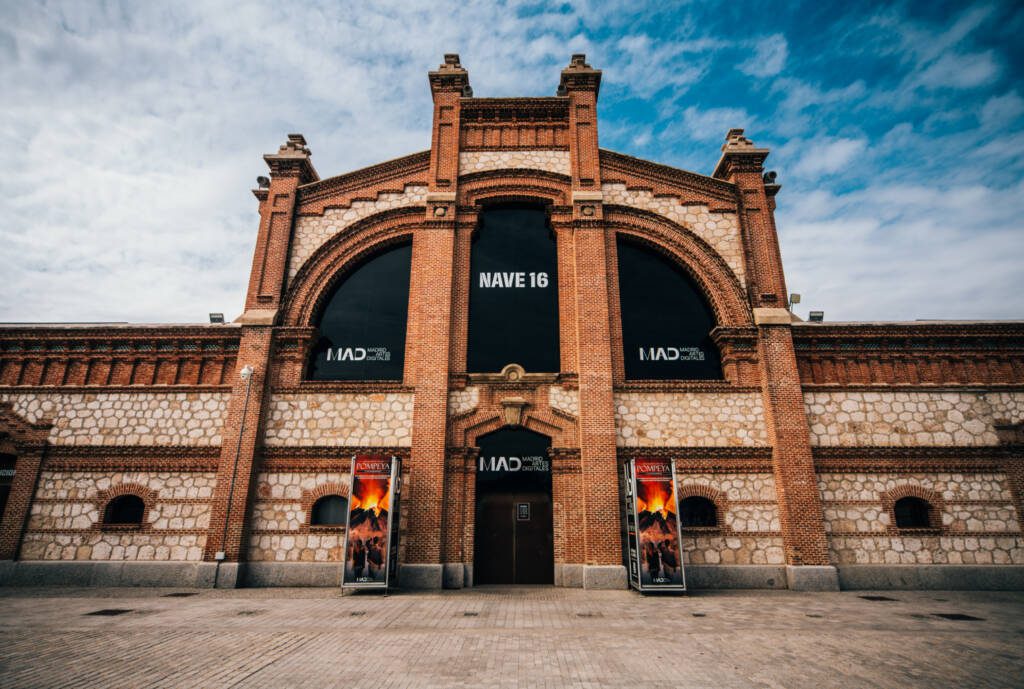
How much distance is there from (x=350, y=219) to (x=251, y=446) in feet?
26.7

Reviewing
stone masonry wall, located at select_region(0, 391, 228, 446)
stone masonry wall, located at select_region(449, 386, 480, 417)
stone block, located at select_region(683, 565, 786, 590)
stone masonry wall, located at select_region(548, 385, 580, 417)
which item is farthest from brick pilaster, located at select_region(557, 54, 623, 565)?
stone masonry wall, located at select_region(0, 391, 228, 446)

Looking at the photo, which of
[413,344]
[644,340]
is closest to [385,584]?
[413,344]

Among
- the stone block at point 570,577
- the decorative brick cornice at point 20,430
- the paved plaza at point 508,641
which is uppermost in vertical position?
the decorative brick cornice at point 20,430

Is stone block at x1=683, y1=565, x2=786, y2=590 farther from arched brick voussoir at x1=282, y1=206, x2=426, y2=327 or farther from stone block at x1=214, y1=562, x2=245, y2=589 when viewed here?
arched brick voussoir at x1=282, y1=206, x2=426, y2=327

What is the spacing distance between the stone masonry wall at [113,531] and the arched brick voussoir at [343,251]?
240 inches

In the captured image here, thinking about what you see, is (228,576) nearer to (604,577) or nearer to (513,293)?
(604,577)

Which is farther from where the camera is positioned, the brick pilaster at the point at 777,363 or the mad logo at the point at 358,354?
the mad logo at the point at 358,354

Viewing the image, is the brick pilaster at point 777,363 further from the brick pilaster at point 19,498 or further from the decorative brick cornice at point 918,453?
the brick pilaster at point 19,498

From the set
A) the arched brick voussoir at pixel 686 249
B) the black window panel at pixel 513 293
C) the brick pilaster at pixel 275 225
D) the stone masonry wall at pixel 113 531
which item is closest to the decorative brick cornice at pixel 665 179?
the arched brick voussoir at pixel 686 249

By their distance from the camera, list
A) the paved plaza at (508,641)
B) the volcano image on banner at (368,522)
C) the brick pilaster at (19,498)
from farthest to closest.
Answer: the brick pilaster at (19,498) < the volcano image on banner at (368,522) < the paved plaza at (508,641)

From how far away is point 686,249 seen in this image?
661 inches

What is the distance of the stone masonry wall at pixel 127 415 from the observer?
14922mm

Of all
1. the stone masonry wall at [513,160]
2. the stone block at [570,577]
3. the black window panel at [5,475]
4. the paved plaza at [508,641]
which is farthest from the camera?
the stone masonry wall at [513,160]

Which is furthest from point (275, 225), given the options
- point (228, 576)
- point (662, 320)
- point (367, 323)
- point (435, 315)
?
point (662, 320)
